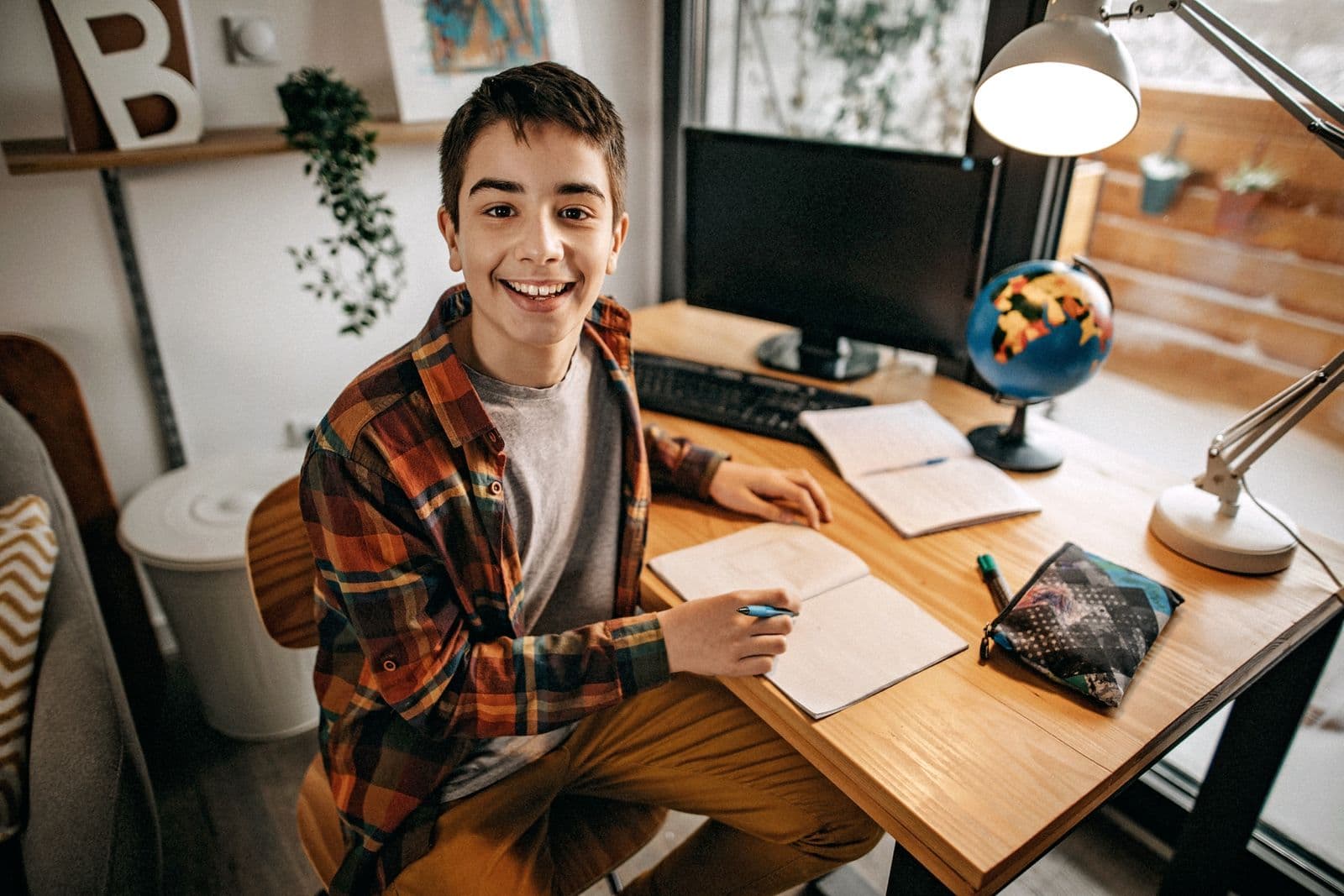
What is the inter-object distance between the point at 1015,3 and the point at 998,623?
109 cm

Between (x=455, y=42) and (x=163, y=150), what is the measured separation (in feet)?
2.19

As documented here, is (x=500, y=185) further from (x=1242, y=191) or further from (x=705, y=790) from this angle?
(x=1242, y=191)

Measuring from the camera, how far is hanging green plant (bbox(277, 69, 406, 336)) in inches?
65.0

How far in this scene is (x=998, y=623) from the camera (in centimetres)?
98

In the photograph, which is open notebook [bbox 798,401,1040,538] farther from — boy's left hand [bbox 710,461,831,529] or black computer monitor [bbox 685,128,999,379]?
black computer monitor [bbox 685,128,999,379]

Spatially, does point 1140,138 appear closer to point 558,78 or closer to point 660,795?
point 558,78

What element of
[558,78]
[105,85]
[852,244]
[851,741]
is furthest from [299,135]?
[851,741]

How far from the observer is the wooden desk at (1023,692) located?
0.79m

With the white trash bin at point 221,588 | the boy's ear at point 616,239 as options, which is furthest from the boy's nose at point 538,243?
the white trash bin at point 221,588

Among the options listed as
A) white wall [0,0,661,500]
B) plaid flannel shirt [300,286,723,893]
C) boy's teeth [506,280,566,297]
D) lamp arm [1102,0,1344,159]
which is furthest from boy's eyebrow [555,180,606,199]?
white wall [0,0,661,500]

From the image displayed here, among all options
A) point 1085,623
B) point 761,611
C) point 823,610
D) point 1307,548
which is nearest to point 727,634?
point 761,611

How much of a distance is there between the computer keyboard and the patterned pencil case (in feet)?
1.61

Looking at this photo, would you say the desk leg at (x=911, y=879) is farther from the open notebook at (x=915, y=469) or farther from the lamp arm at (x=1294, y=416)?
the lamp arm at (x=1294, y=416)

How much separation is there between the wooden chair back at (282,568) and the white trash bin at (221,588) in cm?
50
